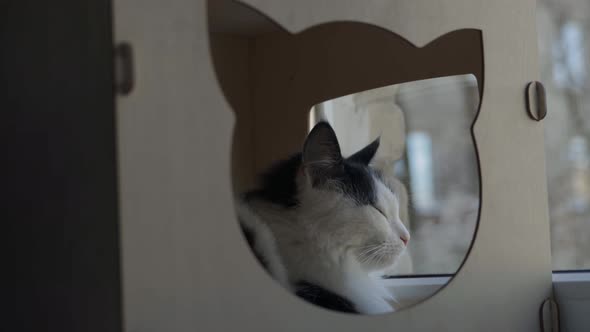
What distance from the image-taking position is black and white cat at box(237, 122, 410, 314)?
96cm

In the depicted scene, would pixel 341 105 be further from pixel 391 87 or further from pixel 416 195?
pixel 416 195

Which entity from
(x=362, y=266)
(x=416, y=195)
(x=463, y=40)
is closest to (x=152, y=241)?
(x=362, y=266)

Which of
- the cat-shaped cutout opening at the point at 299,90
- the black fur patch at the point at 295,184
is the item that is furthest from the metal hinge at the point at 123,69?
the black fur patch at the point at 295,184

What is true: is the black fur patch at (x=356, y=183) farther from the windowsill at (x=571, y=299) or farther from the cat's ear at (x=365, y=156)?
the windowsill at (x=571, y=299)

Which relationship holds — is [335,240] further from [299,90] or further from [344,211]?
[299,90]

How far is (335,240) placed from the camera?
1.01m

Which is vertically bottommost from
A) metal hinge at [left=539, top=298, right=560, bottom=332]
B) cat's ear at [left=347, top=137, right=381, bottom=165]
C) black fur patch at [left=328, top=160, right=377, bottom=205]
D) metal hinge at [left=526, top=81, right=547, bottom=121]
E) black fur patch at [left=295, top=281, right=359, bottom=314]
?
metal hinge at [left=539, top=298, right=560, bottom=332]

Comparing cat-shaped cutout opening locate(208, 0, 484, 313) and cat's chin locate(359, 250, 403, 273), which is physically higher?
cat-shaped cutout opening locate(208, 0, 484, 313)

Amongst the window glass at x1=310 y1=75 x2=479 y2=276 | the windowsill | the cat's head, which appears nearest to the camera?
the cat's head

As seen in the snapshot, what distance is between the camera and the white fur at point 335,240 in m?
0.98

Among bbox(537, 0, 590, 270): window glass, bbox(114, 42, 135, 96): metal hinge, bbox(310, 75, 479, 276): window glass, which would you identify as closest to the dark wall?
bbox(114, 42, 135, 96): metal hinge

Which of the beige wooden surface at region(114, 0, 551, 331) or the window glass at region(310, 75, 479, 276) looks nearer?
the beige wooden surface at region(114, 0, 551, 331)

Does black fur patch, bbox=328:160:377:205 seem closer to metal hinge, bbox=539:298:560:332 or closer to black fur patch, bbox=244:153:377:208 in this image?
black fur patch, bbox=244:153:377:208

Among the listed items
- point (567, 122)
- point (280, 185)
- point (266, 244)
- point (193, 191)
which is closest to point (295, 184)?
point (280, 185)
